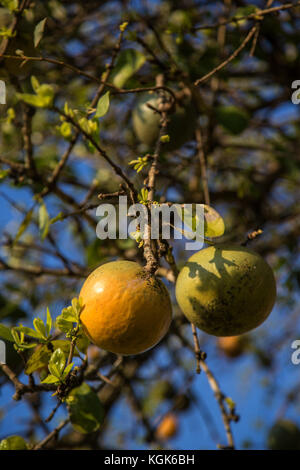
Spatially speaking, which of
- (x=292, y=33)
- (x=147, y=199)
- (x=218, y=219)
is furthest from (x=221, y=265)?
(x=292, y=33)

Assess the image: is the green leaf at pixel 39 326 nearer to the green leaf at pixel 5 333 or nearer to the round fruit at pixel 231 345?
the green leaf at pixel 5 333

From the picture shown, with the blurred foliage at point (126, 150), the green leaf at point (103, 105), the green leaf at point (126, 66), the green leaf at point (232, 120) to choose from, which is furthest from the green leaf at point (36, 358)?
the green leaf at point (232, 120)

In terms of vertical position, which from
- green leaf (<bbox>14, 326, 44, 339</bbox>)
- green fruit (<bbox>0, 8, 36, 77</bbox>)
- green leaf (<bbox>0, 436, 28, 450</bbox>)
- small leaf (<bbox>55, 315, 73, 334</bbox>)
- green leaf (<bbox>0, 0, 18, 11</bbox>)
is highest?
green leaf (<bbox>0, 0, 18, 11</bbox>)

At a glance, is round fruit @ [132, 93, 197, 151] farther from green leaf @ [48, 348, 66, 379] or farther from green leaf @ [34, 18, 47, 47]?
green leaf @ [48, 348, 66, 379]

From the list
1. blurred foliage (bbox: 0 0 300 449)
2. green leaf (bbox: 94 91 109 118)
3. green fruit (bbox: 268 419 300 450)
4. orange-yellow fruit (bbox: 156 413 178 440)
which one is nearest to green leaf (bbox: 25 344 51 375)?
blurred foliage (bbox: 0 0 300 449)

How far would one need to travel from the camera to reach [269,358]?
9.19 ft

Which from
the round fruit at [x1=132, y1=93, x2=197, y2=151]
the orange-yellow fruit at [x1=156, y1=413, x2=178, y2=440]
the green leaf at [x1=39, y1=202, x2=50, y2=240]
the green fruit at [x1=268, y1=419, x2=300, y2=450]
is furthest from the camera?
the orange-yellow fruit at [x1=156, y1=413, x2=178, y2=440]

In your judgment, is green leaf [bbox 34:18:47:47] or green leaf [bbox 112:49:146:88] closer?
green leaf [bbox 34:18:47:47]

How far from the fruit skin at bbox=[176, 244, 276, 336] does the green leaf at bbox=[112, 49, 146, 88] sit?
1.91 ft

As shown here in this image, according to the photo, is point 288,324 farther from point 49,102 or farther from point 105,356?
point 49,102

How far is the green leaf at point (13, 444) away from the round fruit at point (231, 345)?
2.08 metres

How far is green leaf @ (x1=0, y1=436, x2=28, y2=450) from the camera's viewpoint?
1.08 m

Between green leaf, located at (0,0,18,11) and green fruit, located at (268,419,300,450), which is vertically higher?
green leaf, located at (0,0,18,11)
